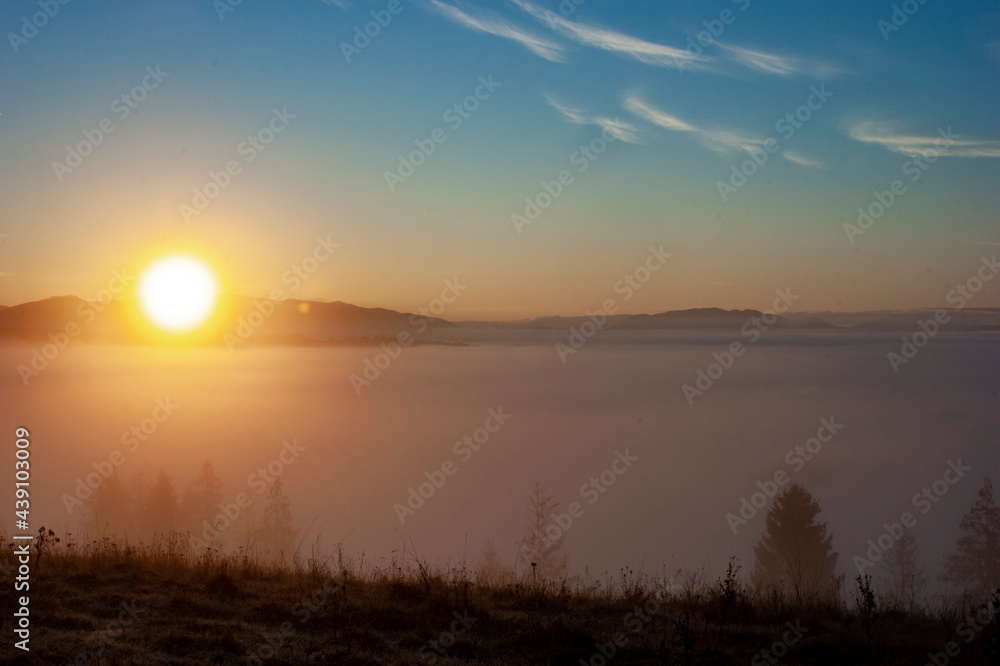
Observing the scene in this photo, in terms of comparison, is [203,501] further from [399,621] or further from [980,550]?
[980,550]

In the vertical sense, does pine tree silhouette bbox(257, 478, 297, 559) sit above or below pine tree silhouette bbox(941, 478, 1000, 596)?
above

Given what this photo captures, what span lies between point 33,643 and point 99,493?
5827 cm

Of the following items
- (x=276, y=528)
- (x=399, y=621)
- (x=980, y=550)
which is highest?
(x=276, y=528)

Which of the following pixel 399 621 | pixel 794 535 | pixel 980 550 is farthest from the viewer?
pixel 794 535

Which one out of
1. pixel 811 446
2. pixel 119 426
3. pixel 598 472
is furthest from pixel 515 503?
pixel 811 446

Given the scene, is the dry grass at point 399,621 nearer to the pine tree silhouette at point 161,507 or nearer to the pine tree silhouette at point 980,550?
the pine tree silhouette at point 980,550

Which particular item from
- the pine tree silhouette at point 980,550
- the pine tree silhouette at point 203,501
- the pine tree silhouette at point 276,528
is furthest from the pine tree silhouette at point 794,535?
the pine tree silhouette at point 203,501

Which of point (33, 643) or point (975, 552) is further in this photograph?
point (975, 552)

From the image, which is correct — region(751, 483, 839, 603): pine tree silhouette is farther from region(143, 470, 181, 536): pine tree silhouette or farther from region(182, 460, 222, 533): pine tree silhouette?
region(143, 470, 181, 536): pine tree silhouette

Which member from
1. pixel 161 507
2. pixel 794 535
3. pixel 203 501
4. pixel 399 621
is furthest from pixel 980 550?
pixel 161 507

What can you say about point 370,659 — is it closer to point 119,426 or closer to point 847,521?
point 847,521

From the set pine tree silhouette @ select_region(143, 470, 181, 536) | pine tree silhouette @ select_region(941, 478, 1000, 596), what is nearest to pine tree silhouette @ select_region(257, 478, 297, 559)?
pine tree silhouette @ select_region(143, 470, 181, 536)

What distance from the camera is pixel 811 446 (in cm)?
16250

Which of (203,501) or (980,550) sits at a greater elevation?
(203,501)
